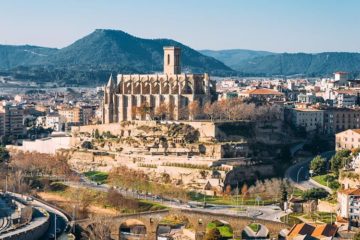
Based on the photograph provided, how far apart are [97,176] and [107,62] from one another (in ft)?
412

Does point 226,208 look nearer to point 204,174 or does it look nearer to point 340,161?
→ point 204,174

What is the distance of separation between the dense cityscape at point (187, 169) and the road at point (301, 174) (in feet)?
0.35

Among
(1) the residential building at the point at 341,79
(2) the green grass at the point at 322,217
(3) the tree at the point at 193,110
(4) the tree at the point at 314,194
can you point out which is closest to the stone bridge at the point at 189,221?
(2) the green grass at the point at 322,217

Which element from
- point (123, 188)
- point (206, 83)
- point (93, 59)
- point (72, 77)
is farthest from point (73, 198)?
point (93, 59)

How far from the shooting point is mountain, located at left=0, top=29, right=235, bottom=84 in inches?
6009

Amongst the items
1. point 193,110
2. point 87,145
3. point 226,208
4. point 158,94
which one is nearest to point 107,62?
point 158,94

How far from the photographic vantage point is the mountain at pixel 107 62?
153 m

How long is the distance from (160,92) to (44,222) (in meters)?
21.7

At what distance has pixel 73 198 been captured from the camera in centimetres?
4800

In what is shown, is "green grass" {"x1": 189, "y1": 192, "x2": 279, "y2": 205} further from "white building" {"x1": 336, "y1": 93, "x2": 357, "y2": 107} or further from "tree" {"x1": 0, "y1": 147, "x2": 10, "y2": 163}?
"white building" {"x1": 336, "y1": 93, "x2": 357, "y2": 107}

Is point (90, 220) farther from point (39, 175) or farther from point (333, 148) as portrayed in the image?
point (333, 148)

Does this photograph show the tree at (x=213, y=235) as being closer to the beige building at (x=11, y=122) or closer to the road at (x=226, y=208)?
the road at (x=226, y=208)

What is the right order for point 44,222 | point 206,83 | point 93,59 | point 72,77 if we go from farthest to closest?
point 93,59 → point 72,77 → point 206,83 → point 44,222

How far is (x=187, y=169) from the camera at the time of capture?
49031 mm
